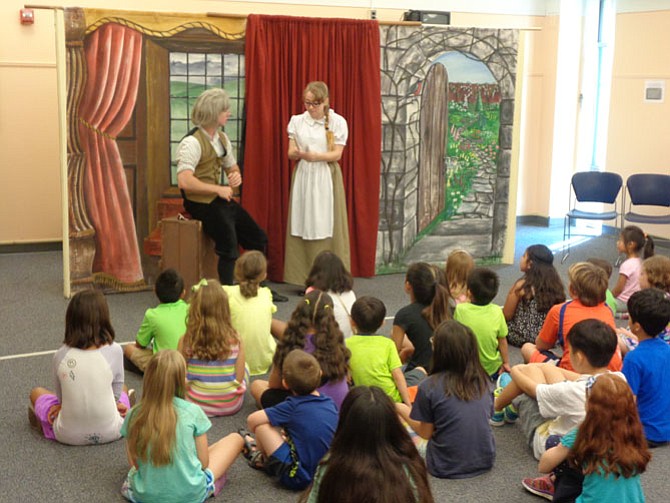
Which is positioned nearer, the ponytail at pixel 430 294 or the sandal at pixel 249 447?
the sandal at pixel 249 447

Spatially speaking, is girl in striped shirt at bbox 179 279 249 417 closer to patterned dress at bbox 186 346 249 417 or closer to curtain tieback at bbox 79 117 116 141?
patterned dress at bbox 186 346 249 417

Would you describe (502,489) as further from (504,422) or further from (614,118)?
(614,118)

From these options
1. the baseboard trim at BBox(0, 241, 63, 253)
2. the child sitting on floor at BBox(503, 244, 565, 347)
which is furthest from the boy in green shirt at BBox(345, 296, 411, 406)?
the baseboard trim at BBox(0, 241, 63, 253)

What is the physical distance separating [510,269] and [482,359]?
3281 mm

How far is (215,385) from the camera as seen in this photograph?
4117 mm

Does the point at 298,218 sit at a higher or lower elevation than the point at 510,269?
higher

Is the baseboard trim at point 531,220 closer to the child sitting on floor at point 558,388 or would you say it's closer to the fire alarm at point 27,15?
the fire alarm at point 27,15

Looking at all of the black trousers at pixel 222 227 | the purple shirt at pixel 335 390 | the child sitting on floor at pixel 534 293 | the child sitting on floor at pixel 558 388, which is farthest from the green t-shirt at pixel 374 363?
the black trousers at pixel 222 227

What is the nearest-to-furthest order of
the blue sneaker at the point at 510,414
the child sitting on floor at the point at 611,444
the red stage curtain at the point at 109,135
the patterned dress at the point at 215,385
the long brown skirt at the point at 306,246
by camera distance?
the child sitting on floor at the point at 611,444, the patterned dress at the point at 215,385, the blue sneaker at the point at 510,414, the red stage curtain at the point at 109,135, the long brown skirt at the point at 306,246

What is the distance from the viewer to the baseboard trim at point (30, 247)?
7.97 meters

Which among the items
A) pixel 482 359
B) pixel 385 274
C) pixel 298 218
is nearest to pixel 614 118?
pixel 385 274

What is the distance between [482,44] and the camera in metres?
7.39

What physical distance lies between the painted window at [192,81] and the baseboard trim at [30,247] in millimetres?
2030

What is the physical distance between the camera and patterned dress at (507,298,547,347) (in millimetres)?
5098
